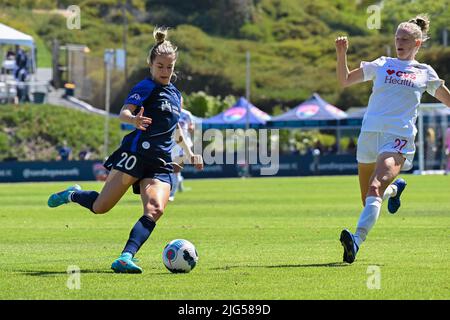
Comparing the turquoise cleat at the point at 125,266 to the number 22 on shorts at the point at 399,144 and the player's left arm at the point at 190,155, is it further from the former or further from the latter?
the number 22 on shorts at the point at 399,144

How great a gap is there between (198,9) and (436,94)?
100259 millimetres

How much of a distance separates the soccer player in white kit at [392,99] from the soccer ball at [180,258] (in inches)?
79.1

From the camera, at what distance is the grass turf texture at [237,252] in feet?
33.1

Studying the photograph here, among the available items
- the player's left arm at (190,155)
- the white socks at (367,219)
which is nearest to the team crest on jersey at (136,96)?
the player's left arm at (190,155)

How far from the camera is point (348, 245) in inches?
474

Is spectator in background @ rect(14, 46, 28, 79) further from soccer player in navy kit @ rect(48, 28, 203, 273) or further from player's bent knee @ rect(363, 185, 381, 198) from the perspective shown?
player's bent knee @ rect(363, 185, 381, 198)

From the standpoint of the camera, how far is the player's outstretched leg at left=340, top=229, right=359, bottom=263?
39.3 ft

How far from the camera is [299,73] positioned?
315ft

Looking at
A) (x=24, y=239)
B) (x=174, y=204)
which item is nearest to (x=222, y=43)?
(x=174, y=204)

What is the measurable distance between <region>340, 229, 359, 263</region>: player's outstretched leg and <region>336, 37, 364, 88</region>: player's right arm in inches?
67.2

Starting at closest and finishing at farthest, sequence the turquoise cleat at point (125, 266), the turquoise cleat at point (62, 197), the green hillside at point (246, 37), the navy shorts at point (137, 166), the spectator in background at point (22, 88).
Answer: the turquoise cleat at point (125, 266), the navy shorts at point (137, 166), the turquoise cleat at point (62, 197), the spectator in background at point (22, 88), the green hillside at point (246, 37)

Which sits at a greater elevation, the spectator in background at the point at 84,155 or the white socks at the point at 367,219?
the white socks at the point at 367,219

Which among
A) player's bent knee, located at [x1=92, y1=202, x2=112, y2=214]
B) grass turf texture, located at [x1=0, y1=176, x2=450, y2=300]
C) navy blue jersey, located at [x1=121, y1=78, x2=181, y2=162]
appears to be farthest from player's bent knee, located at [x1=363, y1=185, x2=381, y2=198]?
player's bent knee, located at [x1=92, y1=202, x2=112, y2=214]

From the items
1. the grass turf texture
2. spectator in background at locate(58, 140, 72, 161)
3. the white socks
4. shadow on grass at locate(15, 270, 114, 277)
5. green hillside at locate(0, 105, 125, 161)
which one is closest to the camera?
the grass turf texture
